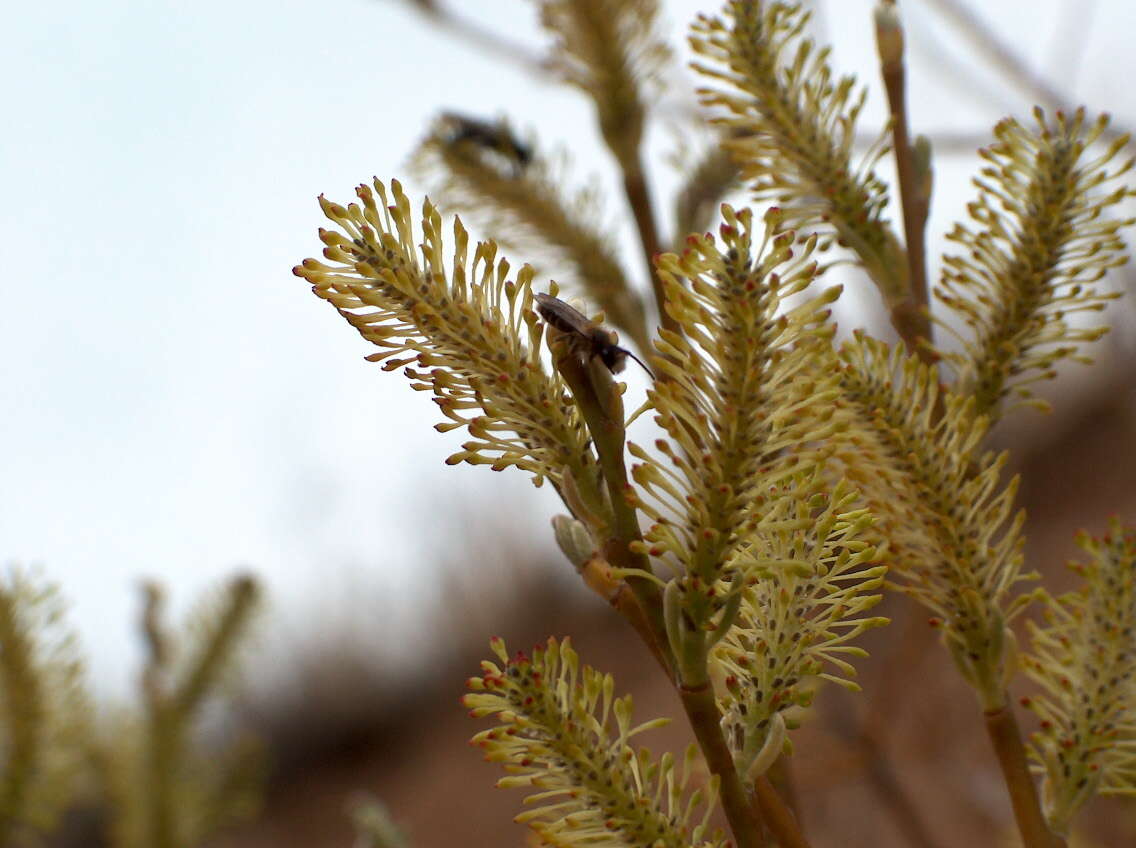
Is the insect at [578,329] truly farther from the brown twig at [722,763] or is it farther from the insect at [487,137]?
the insect at [487,137]

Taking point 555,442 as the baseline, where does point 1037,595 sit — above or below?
below

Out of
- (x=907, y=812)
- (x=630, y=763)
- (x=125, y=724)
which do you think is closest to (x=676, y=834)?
(x=630, y=763)

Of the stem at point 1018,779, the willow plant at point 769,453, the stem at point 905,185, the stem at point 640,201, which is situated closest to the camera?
the willow plant at point 769,453

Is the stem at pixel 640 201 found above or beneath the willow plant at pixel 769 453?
above

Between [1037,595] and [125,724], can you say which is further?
[125,724]

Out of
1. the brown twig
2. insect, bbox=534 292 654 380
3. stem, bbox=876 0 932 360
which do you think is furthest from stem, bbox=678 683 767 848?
stem, bbox=876 0 932 360

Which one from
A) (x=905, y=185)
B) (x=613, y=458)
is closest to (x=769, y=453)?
(x=613, y=458)

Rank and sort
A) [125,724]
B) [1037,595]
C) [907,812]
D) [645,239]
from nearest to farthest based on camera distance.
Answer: [1037,595] → [645,239] → [907,812] → [125,724]

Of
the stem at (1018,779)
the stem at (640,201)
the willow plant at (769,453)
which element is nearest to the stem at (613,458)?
the willow plant at (769,453)

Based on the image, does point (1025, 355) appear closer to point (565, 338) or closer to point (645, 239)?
point (565, 338)

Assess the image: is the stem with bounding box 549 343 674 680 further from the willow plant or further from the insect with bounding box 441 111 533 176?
the insect with bounding box 441 111 533 176
